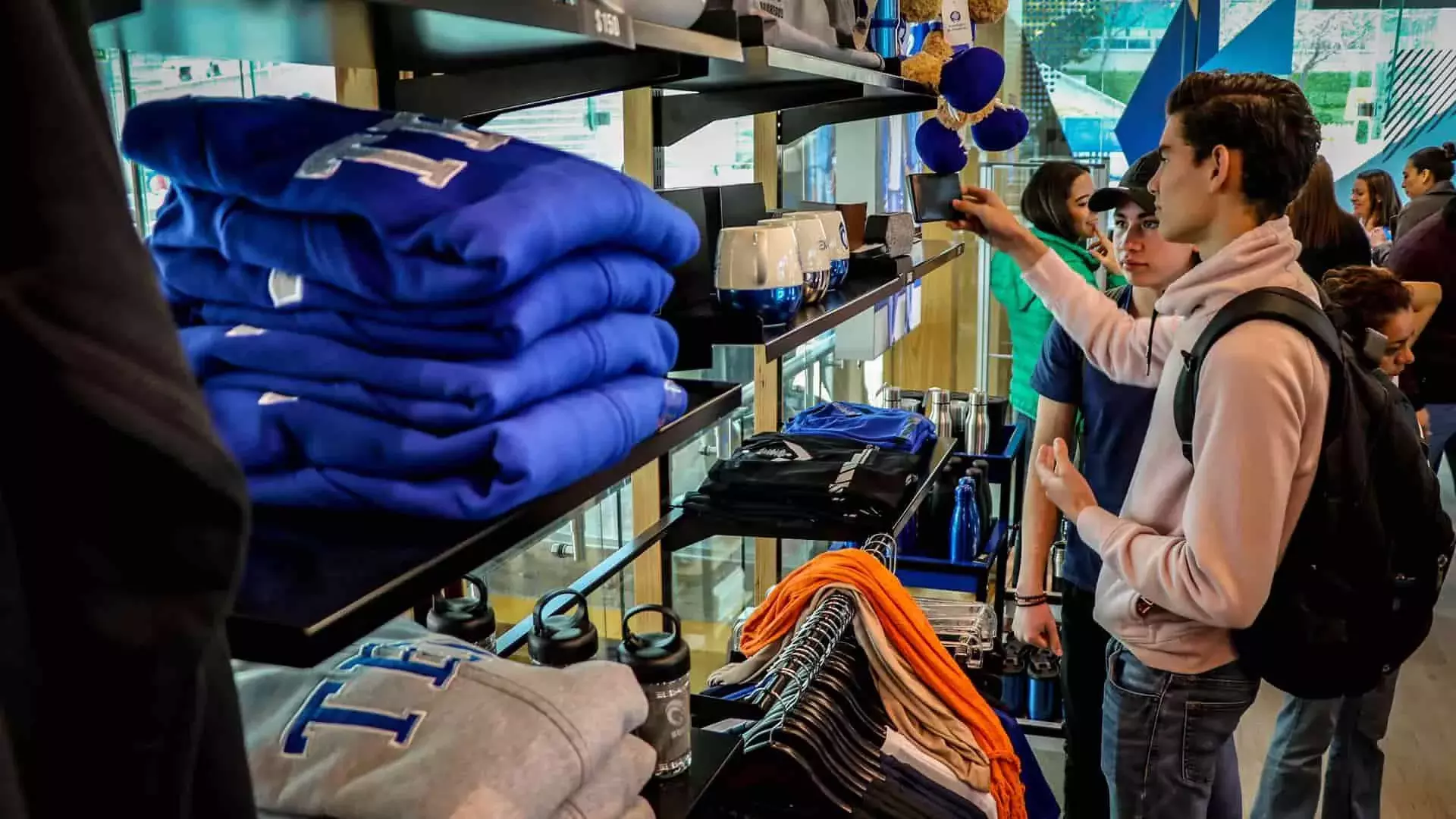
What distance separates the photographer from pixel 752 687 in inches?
67.0

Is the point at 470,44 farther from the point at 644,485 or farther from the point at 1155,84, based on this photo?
the point at 1155,84

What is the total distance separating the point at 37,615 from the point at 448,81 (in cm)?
90

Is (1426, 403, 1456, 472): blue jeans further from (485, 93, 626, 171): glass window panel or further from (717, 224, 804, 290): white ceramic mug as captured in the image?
(717, 224, 804, 290): white ceramic mug

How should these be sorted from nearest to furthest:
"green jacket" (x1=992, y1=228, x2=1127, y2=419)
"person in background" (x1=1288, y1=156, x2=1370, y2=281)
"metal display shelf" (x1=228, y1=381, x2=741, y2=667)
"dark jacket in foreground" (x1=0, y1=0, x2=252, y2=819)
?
"dark jacket in foreground" (x1=0, y1=0, x2=252, y2=819)
"metal display shelf" (x1=228, y1=381, x2=741, y2=667)
"person in background" (x1=1288, y1=156, x2=1370, y2=281)
"green jacket" (x1=992, y1=228, x2=1127, y2=419)

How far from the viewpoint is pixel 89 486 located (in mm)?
439

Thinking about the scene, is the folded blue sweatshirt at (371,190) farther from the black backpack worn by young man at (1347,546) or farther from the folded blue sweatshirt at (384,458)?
the black backpack worn by young man at (1347,546)

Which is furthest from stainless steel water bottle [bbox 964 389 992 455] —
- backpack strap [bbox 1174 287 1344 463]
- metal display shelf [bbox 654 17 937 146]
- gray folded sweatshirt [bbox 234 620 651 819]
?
gray folded sweatshirt [bbox 234 620 651 819]

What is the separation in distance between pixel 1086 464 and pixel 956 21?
1.05m

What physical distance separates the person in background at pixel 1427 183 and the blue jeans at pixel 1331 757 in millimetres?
3105

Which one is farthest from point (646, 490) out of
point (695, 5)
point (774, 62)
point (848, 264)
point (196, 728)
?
point (196, 728)

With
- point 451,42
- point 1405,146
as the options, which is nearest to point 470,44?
point 451,42

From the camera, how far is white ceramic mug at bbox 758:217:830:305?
1639 mm

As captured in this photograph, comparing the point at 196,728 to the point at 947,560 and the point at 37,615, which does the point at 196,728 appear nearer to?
the point at 37,615

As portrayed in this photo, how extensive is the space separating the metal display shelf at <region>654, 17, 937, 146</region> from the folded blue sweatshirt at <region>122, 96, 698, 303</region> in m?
0.55
